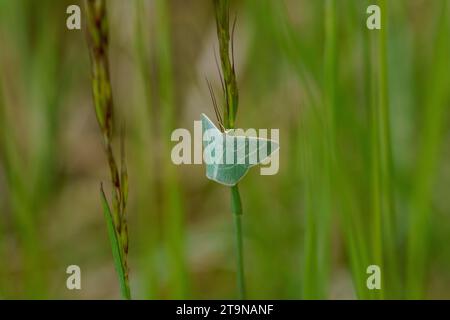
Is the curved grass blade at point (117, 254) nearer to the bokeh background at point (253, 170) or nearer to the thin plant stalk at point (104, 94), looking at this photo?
the thin plant stalk at point (104, 94)

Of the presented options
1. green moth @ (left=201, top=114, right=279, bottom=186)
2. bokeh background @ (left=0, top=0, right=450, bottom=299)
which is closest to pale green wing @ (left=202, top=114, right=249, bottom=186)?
green moth @ (left=201, top=114, right=279, bottom=186)

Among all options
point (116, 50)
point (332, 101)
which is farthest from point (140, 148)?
point (116, 50)

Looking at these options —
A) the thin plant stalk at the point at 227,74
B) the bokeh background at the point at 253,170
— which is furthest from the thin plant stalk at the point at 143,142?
the thin plant stalk at the point at 227,74

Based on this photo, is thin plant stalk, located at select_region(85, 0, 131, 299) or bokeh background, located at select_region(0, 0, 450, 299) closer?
thin plant stalk, located at select_region(85, 0, 131, 299)

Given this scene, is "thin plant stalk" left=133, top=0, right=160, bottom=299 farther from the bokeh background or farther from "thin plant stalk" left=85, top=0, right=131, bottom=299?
"thin plant stalk" left=85, top=0, right=131, bottom=299

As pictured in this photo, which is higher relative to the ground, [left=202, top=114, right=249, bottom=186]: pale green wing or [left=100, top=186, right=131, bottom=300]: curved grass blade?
[left=202, top=114, right=249, bottom=186]: pale green wing

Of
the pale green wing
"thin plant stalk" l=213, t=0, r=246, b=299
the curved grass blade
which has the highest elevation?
"thin plant stalk" l=213, t=0, r=246, b=299

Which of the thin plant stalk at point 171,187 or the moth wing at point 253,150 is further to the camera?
the thin plant stalk at point 171,187

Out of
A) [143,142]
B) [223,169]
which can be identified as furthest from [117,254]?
[143,142]
